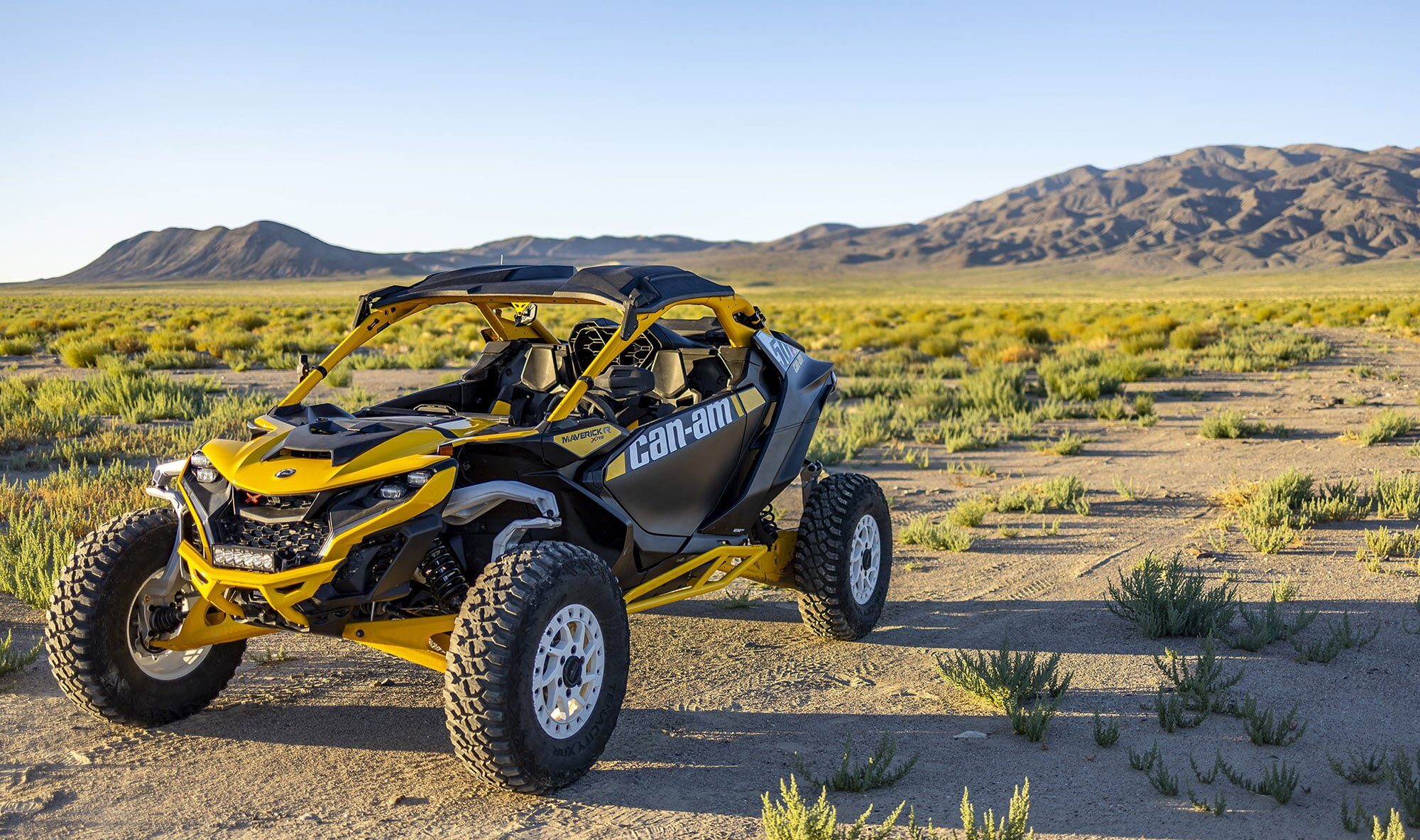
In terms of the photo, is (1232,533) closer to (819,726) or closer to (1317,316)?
(819,726)

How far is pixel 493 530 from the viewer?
4.90 m

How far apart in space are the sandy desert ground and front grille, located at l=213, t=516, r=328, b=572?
3.04 feet

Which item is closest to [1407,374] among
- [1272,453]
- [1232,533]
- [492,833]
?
[1272,453]

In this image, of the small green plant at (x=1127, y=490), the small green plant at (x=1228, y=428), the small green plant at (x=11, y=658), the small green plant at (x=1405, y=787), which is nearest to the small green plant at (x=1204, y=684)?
the small green plant at (x=1405, y=787)

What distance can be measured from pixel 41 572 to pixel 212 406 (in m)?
9.63

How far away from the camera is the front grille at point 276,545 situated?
14.2 feet

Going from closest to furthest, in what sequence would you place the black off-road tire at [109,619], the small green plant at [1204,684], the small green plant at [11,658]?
the black off-road tire at [109,619] < the small green plant at [1204,684] < the small green plant at [11,658]

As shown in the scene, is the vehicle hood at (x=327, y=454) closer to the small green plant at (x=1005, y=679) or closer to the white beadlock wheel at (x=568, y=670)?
the white beadlock wheel at (x=568, y=670)

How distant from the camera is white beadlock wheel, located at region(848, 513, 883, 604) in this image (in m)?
6.61

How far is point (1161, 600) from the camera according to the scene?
671 cm

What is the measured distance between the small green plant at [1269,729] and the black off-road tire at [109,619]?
15.3 feet

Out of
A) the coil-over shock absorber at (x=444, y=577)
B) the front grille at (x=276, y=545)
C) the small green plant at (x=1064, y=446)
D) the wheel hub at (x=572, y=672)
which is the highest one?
the front grille at (x=276, y=545)

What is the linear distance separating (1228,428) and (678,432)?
1064 cm

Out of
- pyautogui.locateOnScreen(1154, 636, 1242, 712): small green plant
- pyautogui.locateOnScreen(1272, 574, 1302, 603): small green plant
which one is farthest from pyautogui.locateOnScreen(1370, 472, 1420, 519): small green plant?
pyautogui.locateOnScreen(1154, 636, 1242, 712): small green plant
